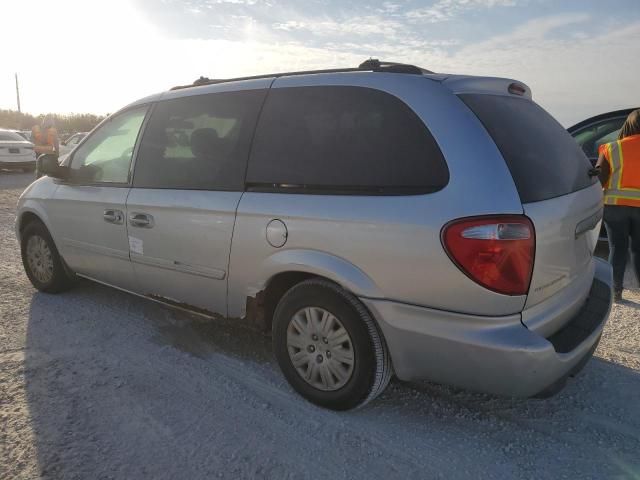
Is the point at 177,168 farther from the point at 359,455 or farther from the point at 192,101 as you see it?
the point at 359,455

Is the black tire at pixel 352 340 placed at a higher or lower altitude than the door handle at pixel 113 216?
lower

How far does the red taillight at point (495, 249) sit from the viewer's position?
2113 mm

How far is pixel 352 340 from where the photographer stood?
2.55m

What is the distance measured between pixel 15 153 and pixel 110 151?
14377mm

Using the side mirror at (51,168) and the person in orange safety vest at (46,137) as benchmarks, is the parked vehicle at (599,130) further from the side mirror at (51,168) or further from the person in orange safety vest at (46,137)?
the person in orange safety vest at (46,137)

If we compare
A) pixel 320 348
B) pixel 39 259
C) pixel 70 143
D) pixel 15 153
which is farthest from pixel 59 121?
pixel 320 348

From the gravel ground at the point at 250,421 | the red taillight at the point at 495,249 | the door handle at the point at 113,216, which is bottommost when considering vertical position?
the gravel ground at the point at 250,421

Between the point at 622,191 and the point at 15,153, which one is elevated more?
the point at 622,191

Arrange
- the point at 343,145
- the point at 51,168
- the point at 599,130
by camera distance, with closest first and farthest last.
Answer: the point at 343,145, the point at 51,168, the point at 599,130

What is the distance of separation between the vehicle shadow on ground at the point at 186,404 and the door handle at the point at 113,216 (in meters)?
0.85

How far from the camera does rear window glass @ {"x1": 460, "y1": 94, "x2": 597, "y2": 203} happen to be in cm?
228

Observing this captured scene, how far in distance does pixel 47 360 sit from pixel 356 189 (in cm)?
241

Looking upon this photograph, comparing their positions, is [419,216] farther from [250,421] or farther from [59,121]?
[59,121]

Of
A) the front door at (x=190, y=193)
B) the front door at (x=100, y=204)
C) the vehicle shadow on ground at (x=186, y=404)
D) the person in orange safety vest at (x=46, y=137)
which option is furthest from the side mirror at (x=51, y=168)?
the person in orange safety vest at (x=46, y=137)
